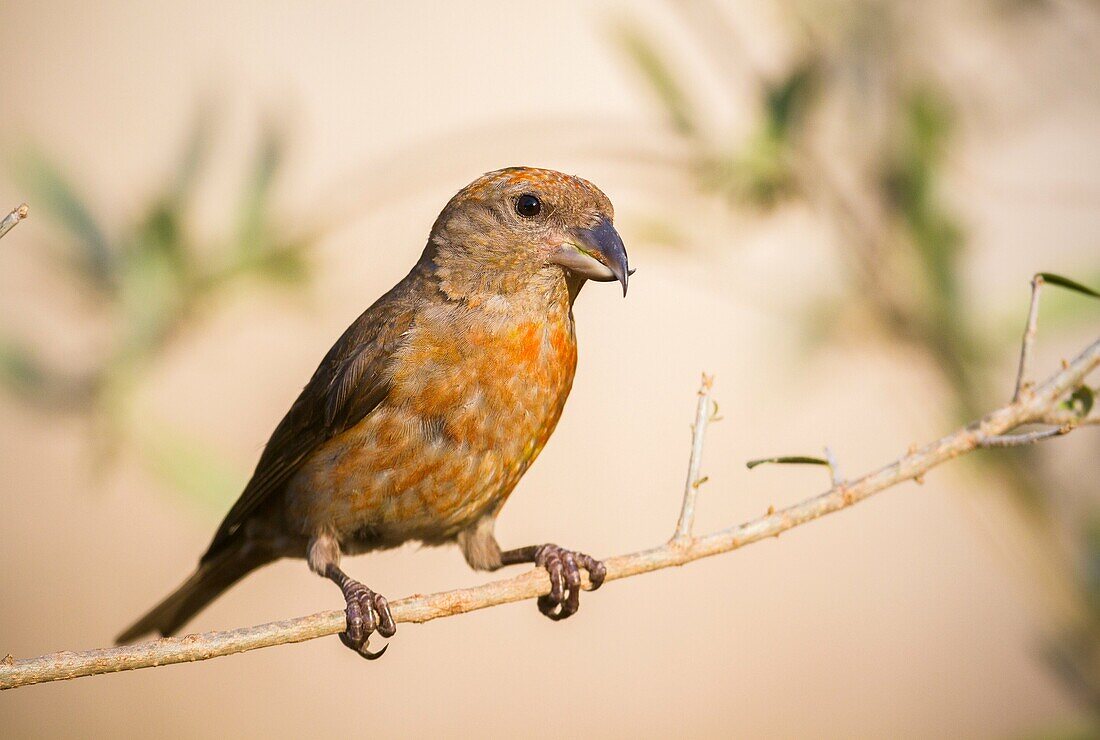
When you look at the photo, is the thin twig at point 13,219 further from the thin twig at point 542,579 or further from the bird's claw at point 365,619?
the bird's claw at point 365,619

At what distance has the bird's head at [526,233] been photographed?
284cm

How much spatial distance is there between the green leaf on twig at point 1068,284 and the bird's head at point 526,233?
99 centimetres

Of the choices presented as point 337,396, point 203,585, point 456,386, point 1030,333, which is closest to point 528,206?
point 456,386

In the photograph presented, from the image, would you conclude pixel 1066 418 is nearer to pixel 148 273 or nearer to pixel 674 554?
pixel 674 554

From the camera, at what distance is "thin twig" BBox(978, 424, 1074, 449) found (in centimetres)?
212

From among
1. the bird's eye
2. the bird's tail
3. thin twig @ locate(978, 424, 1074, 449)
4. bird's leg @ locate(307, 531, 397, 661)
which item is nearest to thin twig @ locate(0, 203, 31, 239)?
bird's leg @ locate(307, 531, 397, 661)

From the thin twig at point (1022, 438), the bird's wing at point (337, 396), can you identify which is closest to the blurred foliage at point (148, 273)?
the bird's wing at point (337, 396)

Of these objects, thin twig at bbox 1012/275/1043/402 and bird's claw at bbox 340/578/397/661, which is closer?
thin twig at bbox 1012/275/1043/402

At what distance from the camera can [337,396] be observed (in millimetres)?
3123

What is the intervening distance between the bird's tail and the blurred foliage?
0.90 meters

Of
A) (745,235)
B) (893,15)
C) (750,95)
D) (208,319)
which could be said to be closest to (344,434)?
(208,319)

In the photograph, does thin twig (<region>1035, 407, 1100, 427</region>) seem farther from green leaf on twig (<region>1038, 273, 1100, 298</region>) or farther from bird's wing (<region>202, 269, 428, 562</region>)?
bird's wing (<region>202, 269, 428, 562</region>)

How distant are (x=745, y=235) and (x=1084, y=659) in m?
1.36

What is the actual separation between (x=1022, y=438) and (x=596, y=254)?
3.63 ft
